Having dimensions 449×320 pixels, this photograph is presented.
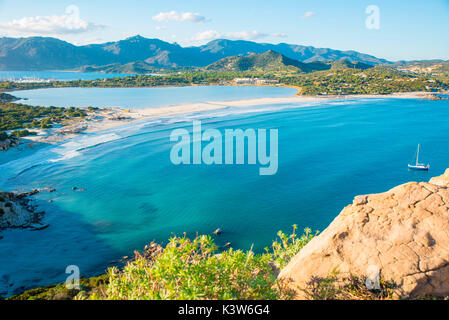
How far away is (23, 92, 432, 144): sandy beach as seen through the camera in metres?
53.2

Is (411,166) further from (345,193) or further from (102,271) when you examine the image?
(102,271)

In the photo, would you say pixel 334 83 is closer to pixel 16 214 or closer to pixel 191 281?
pixel 16 214

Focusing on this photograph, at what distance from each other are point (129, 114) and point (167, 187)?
46370 mm

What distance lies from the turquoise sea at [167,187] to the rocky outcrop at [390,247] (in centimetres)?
1353

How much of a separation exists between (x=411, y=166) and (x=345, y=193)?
1536 centimetres

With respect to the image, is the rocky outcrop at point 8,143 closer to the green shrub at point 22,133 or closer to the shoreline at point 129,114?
the shoreline at point 129,114

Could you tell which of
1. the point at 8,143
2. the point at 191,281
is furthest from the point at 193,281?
the point at 8,143

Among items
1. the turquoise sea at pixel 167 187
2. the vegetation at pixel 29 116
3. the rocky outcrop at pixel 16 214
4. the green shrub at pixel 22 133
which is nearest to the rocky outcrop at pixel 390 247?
the turquoise sea at pixel 167 187

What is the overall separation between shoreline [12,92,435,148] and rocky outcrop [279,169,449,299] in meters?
52.1

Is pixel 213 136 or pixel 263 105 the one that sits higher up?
pixel 263 105

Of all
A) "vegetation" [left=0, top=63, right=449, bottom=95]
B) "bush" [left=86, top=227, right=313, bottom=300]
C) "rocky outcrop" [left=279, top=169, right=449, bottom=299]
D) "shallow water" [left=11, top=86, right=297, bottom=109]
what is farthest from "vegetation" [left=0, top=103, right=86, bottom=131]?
"vegetation" [left=0, top=63, right=449, bottom=95]

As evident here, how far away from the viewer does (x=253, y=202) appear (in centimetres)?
3016

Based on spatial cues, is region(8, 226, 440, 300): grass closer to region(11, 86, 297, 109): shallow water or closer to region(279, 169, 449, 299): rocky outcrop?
region(279, 169, 449, 299): rocky outcrop
